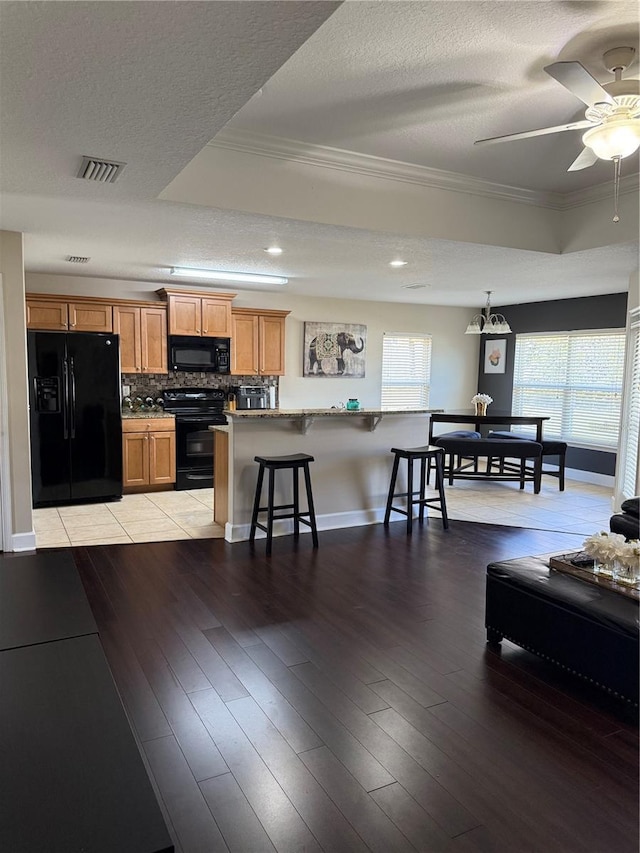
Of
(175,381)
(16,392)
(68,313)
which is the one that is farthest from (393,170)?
(175,381)

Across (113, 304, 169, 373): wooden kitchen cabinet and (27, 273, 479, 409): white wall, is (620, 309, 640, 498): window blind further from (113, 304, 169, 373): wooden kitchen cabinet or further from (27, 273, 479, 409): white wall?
(113, 304, 169, 373): wooden kitchen cabinet

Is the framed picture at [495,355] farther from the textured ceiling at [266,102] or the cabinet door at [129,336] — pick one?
Answer: the cabinet door at [129,336]

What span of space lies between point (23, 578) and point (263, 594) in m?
2.12

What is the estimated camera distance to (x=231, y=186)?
3631 mm

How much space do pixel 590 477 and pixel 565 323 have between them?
216cm

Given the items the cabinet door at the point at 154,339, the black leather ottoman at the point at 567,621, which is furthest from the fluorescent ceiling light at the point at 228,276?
the black leather ottoman at the point at 567,621

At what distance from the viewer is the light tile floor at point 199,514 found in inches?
198

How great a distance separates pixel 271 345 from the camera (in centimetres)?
762

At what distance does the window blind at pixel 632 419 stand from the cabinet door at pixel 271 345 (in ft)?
13.5

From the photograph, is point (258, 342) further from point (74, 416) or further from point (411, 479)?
point (411, 479)

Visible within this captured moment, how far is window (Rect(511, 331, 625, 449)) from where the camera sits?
750 cm

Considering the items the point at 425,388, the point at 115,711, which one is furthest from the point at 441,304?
the point at 115,711

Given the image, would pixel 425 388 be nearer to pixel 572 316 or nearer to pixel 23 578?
pixel 572 316

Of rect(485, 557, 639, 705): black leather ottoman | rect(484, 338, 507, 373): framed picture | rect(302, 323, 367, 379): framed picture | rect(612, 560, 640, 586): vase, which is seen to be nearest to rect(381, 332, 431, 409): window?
rect(302, 323, 367, 379): framed picture
